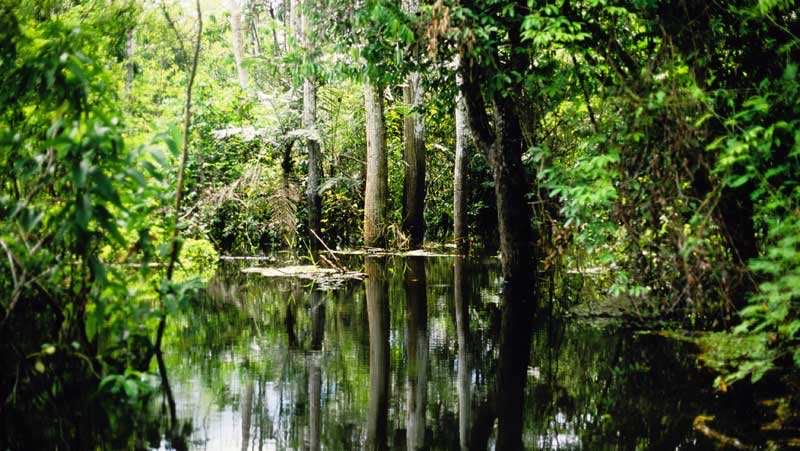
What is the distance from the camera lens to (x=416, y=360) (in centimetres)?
662

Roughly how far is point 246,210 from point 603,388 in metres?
11.0

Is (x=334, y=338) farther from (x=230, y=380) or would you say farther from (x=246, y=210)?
(x=246, y=210)

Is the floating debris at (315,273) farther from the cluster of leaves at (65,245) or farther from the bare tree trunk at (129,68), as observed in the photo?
the cluster of leaves at (65,245)

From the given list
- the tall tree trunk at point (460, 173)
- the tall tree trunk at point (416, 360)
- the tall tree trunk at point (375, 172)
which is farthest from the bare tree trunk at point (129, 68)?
the tall tree trunk at point (460, 173)

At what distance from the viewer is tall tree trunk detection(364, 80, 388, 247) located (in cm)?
1579

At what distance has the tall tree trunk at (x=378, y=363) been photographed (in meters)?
4.77

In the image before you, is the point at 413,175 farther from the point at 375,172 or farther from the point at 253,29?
the point at 253,29

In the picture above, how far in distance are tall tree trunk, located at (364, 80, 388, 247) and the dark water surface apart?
6722 mm

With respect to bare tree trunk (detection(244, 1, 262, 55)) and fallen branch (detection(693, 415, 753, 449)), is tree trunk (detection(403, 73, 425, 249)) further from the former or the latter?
bare tree trunk (detection(244, 1, 262, 55))

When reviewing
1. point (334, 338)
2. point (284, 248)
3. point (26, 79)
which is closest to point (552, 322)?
point (334, 338)

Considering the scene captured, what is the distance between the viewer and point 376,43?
28.4 ft

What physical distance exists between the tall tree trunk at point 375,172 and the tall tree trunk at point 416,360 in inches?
165

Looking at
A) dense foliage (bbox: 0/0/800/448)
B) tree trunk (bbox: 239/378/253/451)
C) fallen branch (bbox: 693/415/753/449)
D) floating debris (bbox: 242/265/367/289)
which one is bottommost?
fallen branch (bbox: 693/415/753/449)

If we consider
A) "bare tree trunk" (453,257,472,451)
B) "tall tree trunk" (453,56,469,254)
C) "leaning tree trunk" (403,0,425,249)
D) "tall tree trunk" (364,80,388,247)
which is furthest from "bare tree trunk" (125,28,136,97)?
"tall tree trunk" (453,56,469,254)
